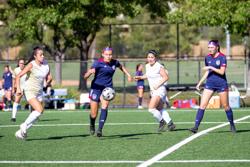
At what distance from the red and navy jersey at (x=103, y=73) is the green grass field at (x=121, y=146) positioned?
112cm

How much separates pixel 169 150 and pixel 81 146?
1.80m

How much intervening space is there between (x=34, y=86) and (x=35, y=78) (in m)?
0.16

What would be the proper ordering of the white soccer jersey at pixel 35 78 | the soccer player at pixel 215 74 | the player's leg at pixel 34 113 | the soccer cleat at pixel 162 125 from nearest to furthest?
the player's leg at pixel 34 113 → the white soccer jersey at pixel 35 78 → the soccer player at pixel 215 74 → the soccer cleat at pixel 162 125

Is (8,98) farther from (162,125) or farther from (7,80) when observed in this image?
(162,125)

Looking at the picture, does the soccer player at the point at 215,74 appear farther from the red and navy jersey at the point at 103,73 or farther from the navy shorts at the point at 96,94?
the navy shorts at the point at 96,94

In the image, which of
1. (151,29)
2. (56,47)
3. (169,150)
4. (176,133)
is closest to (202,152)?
(169,150)

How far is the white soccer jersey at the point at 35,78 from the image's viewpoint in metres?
15.8

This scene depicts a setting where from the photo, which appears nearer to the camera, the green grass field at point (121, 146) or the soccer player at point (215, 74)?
the green grass field at point (121, 146)

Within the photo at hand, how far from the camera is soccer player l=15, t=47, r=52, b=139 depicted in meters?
15.7

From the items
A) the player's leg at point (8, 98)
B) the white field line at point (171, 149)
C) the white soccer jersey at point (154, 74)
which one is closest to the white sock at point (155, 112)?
the white soccer jersey at point (154, 74)

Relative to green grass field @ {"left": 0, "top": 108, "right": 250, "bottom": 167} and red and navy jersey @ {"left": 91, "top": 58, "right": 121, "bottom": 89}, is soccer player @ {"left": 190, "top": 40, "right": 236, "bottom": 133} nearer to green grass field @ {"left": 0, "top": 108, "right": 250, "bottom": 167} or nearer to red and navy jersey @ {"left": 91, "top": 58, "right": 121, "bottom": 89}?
green grass field @ {"left": 0, "top": 108, "right": 250, "bottom": 167}

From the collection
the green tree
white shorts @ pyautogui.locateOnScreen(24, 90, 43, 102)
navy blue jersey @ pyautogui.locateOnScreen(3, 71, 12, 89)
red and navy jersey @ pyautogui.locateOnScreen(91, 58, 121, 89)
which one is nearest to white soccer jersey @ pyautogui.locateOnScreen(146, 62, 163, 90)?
red and navy jersey @ pyautogui.locateOnScreen(91, 58, 121, 89)

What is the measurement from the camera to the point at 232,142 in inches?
594

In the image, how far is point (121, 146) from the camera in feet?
48.0
